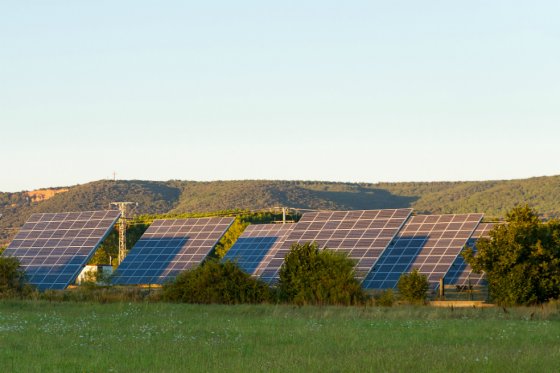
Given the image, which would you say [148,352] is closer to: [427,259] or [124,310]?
[124,310]

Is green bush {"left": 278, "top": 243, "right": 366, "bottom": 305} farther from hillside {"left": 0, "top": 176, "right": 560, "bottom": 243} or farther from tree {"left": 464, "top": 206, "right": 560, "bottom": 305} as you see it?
hillside {"left": 0, "top": 176, "right": 560, "bottom": 243}

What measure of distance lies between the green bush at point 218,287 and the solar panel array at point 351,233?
19.6 feet

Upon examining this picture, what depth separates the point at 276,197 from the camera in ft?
570

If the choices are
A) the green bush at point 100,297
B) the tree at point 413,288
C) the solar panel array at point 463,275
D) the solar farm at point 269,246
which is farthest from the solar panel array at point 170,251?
the tree at point 413,288

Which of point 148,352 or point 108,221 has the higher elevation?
point 108,221

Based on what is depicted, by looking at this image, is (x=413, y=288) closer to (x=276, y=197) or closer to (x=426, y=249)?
(x=426, y=249)

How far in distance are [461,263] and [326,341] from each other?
135 feet

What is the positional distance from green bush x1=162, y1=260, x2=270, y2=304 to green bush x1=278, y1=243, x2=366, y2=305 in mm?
1109

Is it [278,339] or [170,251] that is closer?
[278,339]


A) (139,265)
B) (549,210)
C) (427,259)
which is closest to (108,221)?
(139,265)

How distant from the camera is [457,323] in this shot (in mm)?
28438

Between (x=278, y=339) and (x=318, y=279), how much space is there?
17.7 m

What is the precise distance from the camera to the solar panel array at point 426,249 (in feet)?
167

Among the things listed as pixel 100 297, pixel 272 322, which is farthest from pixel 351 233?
pixel 272 322
